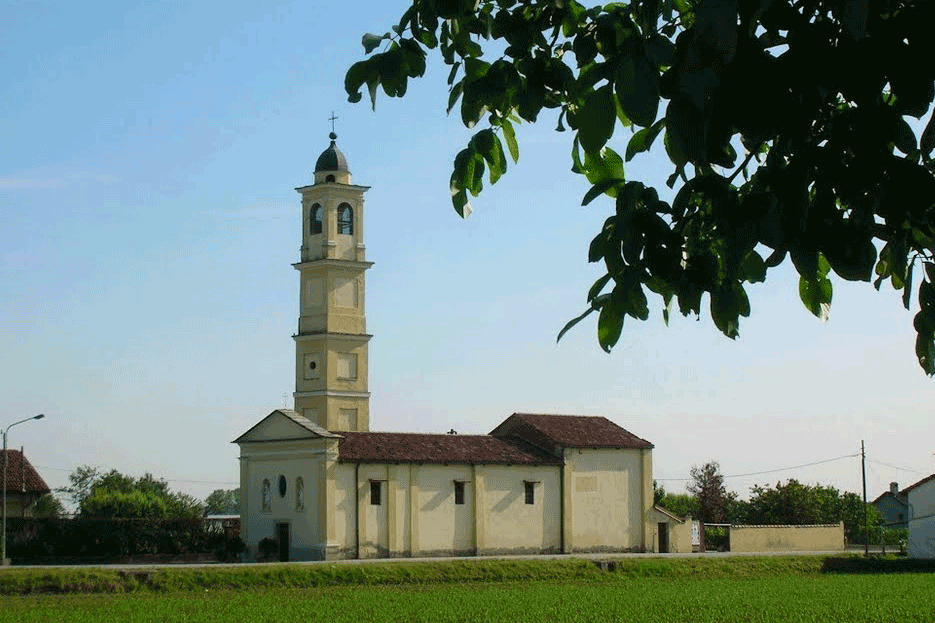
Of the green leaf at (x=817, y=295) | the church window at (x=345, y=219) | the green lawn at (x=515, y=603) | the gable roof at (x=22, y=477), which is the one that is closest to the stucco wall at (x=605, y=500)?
the green lawn at (x=515, y=603)

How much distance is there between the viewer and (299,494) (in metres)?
44.1

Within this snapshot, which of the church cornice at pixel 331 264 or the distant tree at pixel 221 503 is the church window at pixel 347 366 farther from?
the distant tree at pixel 221 503

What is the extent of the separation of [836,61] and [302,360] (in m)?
47.0

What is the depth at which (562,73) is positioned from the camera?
4.10 meters

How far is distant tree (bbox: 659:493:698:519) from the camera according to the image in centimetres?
7088

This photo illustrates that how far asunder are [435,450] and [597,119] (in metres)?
43.5

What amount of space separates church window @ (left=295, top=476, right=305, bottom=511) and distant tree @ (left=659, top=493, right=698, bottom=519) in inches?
1192

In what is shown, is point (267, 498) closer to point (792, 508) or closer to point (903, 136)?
point (792, 508)

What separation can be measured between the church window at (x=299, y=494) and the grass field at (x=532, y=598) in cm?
699

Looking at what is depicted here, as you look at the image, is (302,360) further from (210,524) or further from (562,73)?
(562,73)

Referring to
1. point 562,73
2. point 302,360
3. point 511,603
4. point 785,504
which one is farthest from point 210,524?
point 562,73

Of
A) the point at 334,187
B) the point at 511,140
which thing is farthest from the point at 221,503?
the point at 511,140

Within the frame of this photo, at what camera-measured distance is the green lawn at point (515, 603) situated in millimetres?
26703

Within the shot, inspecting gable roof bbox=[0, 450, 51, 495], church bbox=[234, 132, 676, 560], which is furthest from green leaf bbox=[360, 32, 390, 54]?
gable roof bbox=[0, 450, 51, 495]
